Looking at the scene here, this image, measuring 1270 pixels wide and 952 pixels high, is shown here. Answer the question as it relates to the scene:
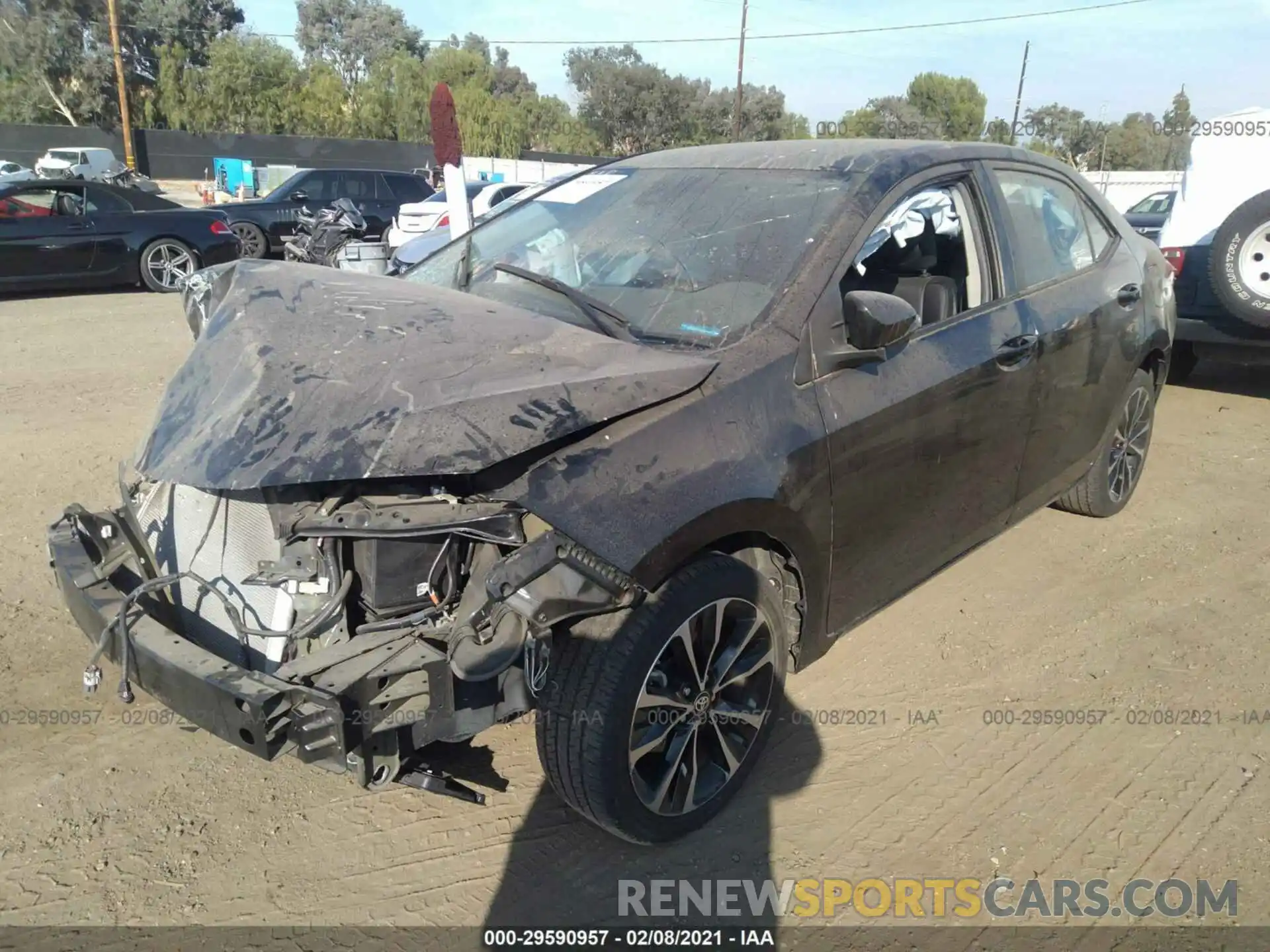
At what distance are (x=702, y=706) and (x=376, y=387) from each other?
1.23m

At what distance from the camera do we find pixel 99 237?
11.4 meters

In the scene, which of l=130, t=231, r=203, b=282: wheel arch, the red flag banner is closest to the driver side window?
Answer: the red flag banner

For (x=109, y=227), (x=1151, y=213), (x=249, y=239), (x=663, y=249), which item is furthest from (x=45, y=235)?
(x=1151, y=213)

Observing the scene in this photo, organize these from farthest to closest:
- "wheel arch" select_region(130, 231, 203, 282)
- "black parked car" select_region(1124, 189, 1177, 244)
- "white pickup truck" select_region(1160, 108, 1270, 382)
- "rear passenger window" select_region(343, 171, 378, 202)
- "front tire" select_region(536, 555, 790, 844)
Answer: "rear passenger window" select_region(343, 171, 378, 202) → "black parked car" select_region(1124, 189, 1177, 244) → "wheel arch" select_region(130, 231, 203, 282) → "white pickup truck" select_region(1160, 108, 1270, 382) → "front tire" select_region(536, 555, 790, 844)

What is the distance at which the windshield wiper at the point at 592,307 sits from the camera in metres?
2.92

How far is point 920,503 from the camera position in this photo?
3.23 meters

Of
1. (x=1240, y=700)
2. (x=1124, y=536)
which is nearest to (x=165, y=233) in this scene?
(x=1124, y=536)

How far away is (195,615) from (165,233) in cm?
1087

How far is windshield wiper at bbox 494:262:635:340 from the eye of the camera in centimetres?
292

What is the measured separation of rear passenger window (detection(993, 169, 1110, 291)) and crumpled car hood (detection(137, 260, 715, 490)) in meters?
1.82

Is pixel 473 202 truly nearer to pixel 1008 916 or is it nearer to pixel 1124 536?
pixel 1124 536

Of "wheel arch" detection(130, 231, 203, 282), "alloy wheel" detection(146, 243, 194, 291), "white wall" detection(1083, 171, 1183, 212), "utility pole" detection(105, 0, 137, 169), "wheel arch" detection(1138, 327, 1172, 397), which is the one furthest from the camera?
"utility pole" detection(105, 0, 137, 169)

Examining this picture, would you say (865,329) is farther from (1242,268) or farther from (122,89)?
(122,89)

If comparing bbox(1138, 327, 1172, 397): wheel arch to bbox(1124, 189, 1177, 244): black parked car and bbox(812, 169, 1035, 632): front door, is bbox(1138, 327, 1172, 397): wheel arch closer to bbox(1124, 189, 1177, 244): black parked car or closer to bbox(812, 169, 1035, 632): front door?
bbox(812, 169, 1035, 632): front door
